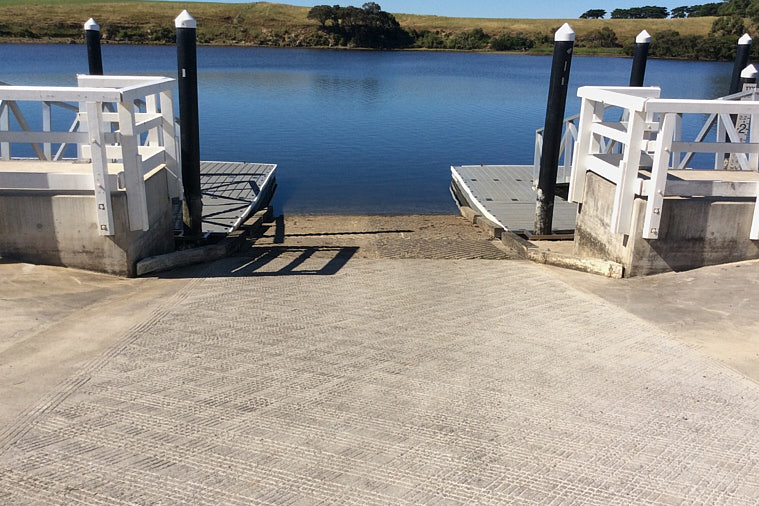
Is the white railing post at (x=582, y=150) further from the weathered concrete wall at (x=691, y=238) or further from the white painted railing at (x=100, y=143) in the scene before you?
the white painted railing at (x=100, y=143)

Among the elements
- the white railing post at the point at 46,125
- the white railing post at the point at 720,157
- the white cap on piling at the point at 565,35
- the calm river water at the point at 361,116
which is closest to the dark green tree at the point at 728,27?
the calm river water at the point at 361,116

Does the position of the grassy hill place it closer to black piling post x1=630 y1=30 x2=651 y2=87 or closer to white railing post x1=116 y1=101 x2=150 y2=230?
black piling post x1=630 y1=30 x2=651 y2=87

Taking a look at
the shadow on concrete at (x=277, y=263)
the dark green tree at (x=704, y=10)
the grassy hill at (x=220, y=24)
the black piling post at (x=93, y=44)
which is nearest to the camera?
the shadow on concrete at (x=277, y=263)

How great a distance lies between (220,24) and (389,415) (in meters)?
103

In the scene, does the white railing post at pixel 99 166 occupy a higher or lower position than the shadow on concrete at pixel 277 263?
higher

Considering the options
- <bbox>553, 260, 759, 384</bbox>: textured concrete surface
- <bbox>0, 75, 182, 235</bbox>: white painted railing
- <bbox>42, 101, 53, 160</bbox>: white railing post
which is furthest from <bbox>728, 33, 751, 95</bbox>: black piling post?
<bbox>42, 101, 53, 160</bbox>: white railing post

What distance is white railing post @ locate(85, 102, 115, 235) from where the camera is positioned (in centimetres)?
766

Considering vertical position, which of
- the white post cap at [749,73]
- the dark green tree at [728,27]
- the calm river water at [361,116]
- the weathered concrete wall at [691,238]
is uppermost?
the dark green tree at [728,27]

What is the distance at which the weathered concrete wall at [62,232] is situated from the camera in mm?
8016

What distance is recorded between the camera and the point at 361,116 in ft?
111

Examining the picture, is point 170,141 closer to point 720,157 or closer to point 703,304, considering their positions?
point 703,304

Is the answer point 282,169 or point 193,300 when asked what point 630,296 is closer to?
point 193,300

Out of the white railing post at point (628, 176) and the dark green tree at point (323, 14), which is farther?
the dark green tree at point (323, 14)

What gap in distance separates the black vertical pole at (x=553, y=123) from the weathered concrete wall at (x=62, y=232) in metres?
6.97
